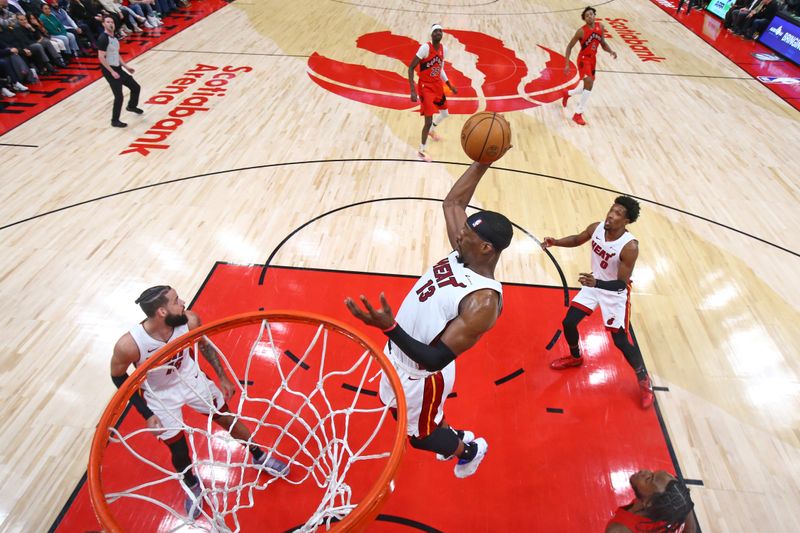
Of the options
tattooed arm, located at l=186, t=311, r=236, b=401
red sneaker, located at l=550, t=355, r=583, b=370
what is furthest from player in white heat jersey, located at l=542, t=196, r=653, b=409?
tattooed arm, located at l=186, t=311, r=236, b=401

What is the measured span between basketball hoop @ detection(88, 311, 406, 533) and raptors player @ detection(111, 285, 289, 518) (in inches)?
3.0

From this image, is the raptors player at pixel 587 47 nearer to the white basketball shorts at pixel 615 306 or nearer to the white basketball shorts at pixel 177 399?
the white basketball shorts at pixel 615 306

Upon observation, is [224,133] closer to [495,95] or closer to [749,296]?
[495,95]

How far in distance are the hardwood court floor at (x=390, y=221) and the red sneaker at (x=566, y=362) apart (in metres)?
0.12

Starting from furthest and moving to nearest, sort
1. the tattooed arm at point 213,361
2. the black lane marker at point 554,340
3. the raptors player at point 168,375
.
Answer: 1. the black lane marker at point 554,340
2. the tattooed arm at point 213,361
3. the raptors player at point 168,375

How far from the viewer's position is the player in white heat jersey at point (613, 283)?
351 centimetres

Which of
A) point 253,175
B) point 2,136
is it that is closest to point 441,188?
point 253,175

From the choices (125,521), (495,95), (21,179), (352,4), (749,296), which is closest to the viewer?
(125,521)

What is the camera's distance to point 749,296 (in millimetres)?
5000

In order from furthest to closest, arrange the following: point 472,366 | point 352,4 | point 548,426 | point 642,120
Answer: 1. point 352,4
2. point 642,120
3. point 472,366
4. point 548,426

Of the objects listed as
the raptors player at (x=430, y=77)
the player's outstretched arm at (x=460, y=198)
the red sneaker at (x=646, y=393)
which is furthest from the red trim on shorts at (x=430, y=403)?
the raptors player at (x=430, y=77)

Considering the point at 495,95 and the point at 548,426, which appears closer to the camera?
the point at 548,426

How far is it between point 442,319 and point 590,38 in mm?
7085

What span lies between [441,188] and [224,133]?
3715 millimetres
